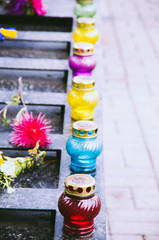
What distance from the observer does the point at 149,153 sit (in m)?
2.87

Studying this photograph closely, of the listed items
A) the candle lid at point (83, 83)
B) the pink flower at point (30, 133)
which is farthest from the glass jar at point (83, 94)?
the pink flower at point (30, 133)

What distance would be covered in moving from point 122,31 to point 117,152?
2745mm

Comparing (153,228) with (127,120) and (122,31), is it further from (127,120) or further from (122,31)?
(122,31)

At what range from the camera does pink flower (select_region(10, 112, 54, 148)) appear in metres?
1.70

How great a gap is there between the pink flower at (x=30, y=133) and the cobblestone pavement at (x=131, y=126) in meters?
0.68

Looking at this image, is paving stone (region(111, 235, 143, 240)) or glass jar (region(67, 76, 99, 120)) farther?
paving stone (region(111, 235, 143, 240))

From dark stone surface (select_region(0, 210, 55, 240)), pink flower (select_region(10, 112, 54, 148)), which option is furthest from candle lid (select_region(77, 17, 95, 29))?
dark stone surface (select_region(0, 210, 55, 240))

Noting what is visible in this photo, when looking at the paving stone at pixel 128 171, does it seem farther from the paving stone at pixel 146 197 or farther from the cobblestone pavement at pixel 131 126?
the paving stone at pixel 146 197

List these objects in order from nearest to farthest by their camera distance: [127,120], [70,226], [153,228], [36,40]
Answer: [70,226] → [153,228] → [36,40] → [127,120]

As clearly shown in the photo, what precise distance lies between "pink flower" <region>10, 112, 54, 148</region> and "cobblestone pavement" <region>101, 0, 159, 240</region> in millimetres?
676

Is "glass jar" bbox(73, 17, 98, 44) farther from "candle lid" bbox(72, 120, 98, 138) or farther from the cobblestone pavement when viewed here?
"candle lid" bbox(72, 120, 98, 138)

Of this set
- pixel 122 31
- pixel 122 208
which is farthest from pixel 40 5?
pixel 122 31

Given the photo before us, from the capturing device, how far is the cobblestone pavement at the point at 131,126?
2.27 meters

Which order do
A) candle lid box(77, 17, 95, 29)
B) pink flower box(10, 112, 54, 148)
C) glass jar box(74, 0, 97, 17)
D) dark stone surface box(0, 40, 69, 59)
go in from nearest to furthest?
1. pink flower box(10, 112, 54, 148)
2. candle lid box(77, 17, 95, 29)
3. dark stone surface box(0, 40, 69, 59)
4. glass jar box(74, 0, 97, 17)
